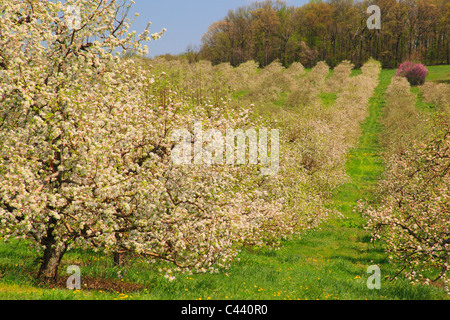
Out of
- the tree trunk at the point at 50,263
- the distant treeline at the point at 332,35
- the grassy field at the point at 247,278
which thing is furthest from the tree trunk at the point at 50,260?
the distant treeline at the point at 332,35

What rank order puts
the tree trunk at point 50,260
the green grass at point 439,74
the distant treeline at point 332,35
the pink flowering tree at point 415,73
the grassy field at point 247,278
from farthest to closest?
the distant treeline at point 332,35 < the pink flowering tree at point 415,73 < the green grass at point 439,74 < the tree trunk at point 50,260 < the grassy field at point 247,278

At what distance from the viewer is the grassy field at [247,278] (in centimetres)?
1086

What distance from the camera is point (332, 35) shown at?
123438 mm

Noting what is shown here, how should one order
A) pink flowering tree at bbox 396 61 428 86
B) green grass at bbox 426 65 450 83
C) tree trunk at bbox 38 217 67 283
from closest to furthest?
tree trunk at bbox 38 217 67 283
green grass at bbox 426 65 450 83
pink flowering tree at bbox 396 61 428 86

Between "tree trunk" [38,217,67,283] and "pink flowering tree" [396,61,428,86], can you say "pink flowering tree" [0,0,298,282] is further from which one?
"pink flowering tree" [396,61,428,86]

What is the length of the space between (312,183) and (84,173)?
25.1 m

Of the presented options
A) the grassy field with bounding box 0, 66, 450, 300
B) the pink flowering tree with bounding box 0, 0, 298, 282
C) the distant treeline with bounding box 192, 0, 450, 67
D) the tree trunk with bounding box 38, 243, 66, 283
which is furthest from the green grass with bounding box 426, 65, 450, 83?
the tree trunk with bounding box 38, 243, 66, 283

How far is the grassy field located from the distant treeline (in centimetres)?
9662

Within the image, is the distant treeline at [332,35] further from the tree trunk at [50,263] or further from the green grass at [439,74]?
the tree trunk at [50,263]

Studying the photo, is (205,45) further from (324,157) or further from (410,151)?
(410,151)

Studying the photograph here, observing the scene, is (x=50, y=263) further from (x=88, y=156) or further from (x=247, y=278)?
(x=247, y=278)

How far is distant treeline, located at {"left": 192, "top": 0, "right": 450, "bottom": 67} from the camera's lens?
113 m

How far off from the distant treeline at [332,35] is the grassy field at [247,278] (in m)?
96.6

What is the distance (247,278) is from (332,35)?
405 feet
